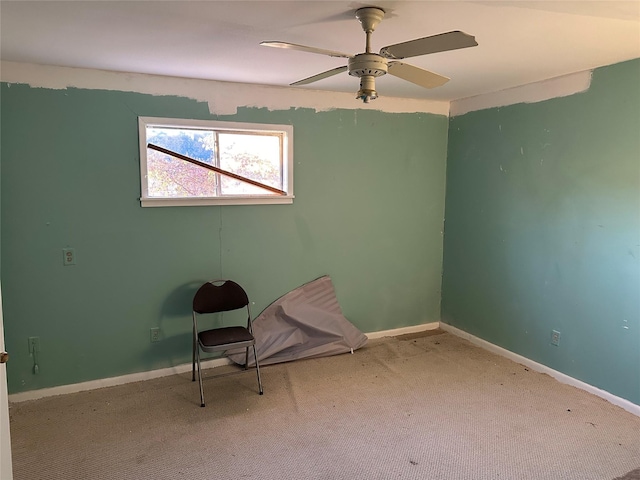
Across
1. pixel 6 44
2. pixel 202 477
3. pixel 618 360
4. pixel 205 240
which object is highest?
pixel 6 44

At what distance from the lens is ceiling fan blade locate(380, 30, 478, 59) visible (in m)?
1.54

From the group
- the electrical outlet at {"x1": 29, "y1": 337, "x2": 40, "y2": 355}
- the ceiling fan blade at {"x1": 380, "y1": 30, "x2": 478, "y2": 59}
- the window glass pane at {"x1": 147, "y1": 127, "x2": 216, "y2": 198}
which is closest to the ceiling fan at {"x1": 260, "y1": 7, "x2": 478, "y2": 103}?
the ceiling fan blade at {"x1": 380, "y1": 30, "x2": 478, "y2": 59}

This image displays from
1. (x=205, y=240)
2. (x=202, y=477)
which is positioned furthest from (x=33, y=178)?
(x=202, y=477)

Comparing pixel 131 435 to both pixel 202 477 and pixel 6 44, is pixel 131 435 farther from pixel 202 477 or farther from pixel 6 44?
pixel 6 44

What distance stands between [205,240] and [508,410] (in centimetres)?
231

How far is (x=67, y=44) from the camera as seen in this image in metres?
2.26

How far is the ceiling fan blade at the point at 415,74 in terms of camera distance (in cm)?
194

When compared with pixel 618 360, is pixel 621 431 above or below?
below

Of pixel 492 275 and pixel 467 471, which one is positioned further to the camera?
pixel 492 275

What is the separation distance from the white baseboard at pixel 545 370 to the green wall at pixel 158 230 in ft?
1.74

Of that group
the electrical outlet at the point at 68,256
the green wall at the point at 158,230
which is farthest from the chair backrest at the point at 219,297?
the electrical outlet at the point at 68,256

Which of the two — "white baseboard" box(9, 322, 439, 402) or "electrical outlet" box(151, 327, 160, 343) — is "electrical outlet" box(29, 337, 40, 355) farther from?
"electrical outlet" box(151, 327, 160, 343)

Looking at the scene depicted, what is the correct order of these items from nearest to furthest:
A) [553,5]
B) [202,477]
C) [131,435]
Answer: [553,5] < [202,477] < [131,435]

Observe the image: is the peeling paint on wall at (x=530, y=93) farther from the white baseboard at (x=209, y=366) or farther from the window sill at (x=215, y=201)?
the white baseboard at (x=209, y=366)
